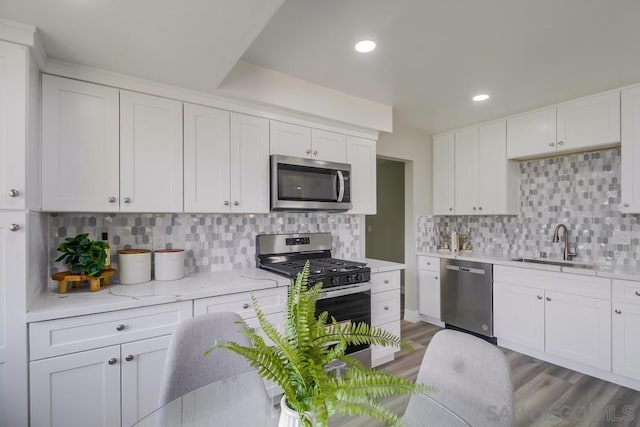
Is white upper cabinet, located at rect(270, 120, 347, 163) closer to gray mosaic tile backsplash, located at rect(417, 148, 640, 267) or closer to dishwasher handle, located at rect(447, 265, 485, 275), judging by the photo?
gray mosaic tile backsplash, located at rect(417, 148, 640, 267)

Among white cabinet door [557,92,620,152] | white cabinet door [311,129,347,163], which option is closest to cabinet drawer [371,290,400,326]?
white cabinet door [311,129,347,163]

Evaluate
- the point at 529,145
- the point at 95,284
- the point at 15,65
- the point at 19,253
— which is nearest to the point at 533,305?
the point at 529,145

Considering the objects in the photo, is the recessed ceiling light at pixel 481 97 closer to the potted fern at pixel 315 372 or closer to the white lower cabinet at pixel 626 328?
the white lower cabinet at pixel 626 328

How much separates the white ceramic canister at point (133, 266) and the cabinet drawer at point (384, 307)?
72.7 inches

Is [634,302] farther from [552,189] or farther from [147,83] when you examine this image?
[147,83]

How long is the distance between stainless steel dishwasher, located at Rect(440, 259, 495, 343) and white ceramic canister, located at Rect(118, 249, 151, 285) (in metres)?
3.15

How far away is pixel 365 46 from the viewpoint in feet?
6.86

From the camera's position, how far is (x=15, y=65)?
1.53m

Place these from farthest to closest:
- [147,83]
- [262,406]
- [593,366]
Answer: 1. [593,366]
2. [147,83]
3. [262,406]

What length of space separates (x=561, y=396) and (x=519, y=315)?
0.84m

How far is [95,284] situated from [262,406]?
4.49 ft

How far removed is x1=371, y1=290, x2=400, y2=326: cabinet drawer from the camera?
2887 mm

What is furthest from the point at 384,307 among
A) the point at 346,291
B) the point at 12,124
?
the point at 12,124

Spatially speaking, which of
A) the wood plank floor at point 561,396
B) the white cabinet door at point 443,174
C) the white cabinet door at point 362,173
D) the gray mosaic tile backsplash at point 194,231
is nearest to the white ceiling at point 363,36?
the white cabinet door at point 362,173
